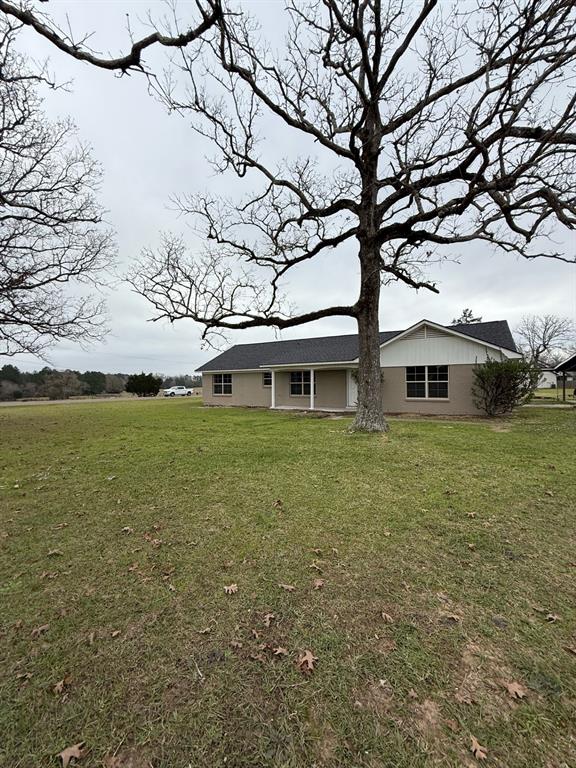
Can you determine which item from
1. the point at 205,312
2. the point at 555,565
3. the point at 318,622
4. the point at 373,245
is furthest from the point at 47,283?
the point at 555,565

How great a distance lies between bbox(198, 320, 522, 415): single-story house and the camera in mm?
15680

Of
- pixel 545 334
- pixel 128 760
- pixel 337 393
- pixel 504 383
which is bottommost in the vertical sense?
pixel 128 760

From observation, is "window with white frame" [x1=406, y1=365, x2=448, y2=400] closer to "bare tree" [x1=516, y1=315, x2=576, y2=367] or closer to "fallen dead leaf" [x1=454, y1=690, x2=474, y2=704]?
"fallen dead leaf" [x1=454, y1=690, x2=474, y2=704]

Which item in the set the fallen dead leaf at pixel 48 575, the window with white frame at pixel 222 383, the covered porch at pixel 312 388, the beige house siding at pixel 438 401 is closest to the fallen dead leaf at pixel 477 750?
the fallen dead leaf at pixel 48 575

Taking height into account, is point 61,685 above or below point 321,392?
below

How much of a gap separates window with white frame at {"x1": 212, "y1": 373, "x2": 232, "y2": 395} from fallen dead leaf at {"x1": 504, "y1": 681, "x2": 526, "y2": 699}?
2253cm

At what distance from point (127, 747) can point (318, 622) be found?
134cm

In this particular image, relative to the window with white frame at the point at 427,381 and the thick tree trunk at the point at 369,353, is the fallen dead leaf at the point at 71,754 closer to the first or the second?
the thick tree trunk at the point at 369,353

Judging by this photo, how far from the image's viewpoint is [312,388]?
18.5 m

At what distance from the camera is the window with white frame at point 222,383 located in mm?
24156

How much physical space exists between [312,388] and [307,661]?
16.3m

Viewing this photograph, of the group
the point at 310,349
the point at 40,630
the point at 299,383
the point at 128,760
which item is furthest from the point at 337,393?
the point at 128,760

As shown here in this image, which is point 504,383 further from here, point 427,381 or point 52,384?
point 52,384

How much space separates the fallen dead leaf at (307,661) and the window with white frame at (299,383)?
17769 mm
